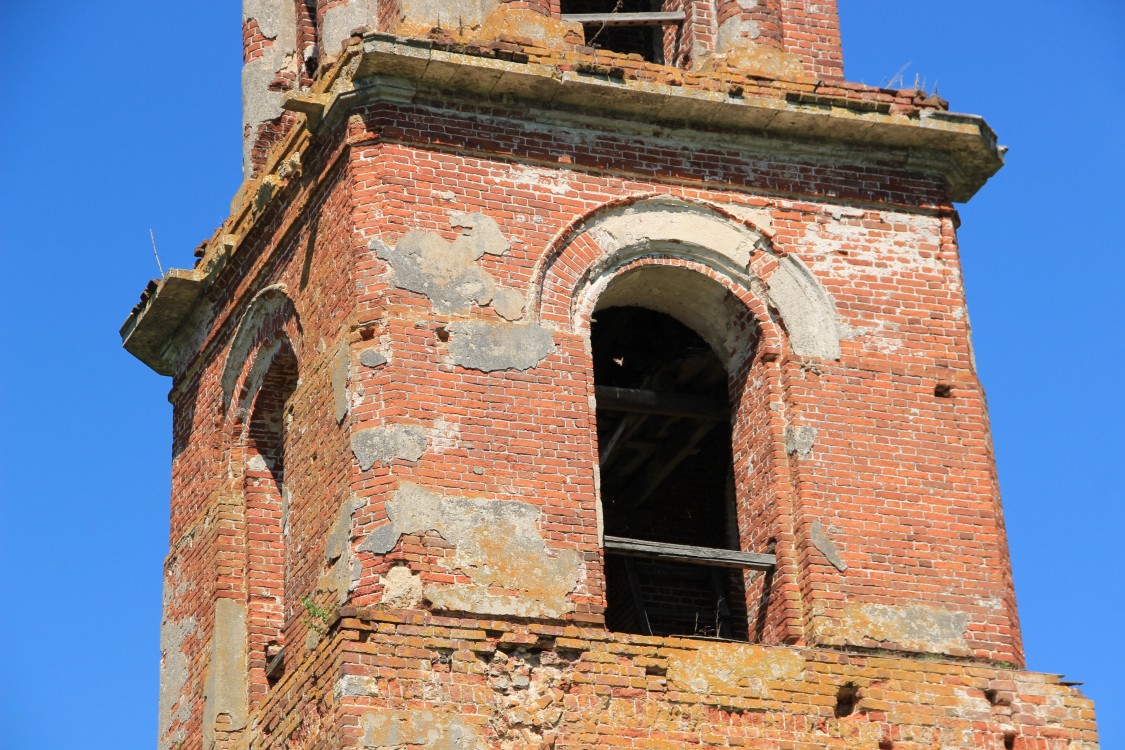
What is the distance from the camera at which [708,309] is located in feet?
56.9

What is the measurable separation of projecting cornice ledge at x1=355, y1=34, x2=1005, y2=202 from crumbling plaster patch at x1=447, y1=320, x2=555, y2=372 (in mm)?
1565

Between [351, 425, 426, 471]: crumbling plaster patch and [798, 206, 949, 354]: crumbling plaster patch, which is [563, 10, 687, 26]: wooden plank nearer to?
[798, 206, 949, 354]: crumbling plaster patch

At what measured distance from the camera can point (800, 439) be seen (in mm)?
16516

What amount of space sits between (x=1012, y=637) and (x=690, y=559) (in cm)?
195

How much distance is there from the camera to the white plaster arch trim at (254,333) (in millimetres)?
17609

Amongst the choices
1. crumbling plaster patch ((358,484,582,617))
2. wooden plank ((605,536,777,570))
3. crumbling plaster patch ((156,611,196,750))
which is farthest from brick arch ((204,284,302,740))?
wooden plank ((605,536,777,570))

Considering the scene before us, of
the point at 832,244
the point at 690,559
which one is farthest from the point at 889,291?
the point at 690,559

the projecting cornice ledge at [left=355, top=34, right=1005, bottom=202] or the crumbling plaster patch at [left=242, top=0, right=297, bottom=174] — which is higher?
the crumbling plaster patch at [left=242, top=0, right=297, bottom=174]

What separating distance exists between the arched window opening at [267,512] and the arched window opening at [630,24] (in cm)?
303

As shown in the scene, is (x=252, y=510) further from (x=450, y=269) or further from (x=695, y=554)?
(x=695, y=554)

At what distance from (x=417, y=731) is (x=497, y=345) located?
8.16ft

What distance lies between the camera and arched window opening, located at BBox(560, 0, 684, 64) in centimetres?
1800

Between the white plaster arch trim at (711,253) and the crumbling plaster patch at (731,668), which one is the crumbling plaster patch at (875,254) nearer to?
the white plaster arch trim at (711,253)

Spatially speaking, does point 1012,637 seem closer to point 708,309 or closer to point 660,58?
point 708,309
